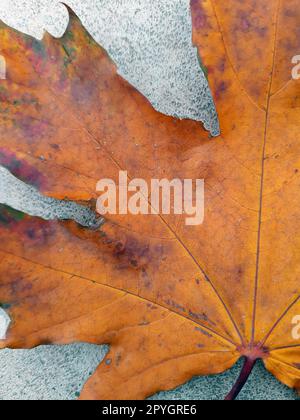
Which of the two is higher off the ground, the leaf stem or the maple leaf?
the maple leaf

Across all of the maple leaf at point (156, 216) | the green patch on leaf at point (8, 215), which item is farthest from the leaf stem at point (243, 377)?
the green patch on leaf at point (8, 215)

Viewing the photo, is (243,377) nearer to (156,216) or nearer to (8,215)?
(156,216)

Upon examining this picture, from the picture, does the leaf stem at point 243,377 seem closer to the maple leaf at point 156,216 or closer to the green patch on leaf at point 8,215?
the maple leaf at point 156,216

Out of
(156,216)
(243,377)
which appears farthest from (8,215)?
(243,377)

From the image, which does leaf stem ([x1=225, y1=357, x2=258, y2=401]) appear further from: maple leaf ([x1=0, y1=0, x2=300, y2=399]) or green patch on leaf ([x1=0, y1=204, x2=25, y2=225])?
green patch on leaf ([x1=0, y1=204, x2=25, y2=225])

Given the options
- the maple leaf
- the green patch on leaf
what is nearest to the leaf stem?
the maple leaf
